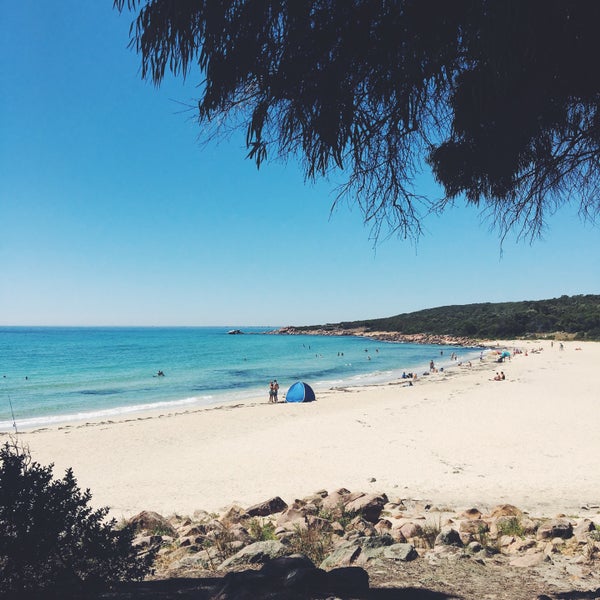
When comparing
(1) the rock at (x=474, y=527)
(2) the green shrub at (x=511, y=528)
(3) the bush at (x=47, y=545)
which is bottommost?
(1) the rock at (x=474, y=527)

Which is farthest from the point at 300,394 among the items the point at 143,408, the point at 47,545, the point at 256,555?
the point at 47,545

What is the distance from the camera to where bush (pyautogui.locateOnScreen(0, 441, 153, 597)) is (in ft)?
9.64

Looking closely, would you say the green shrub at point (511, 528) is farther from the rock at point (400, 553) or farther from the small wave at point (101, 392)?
the small wave at point (101, 392)

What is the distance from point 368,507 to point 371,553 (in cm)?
252

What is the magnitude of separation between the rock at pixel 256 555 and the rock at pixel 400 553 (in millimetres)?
984

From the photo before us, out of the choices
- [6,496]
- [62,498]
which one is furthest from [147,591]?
[6,496]

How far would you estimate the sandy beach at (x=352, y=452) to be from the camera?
922 centimetres

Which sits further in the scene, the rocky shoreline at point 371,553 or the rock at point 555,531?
the rock at point 555,531

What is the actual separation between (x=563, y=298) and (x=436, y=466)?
13321 cm

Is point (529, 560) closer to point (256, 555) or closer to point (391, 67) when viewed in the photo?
point (256, 555)

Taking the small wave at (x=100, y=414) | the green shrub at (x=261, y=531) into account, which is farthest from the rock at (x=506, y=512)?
the small wave at (x=100, y=414)

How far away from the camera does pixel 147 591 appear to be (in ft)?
11.1

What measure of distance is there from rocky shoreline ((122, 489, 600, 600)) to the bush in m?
0.26

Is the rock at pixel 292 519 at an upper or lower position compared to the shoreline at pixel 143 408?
upper
